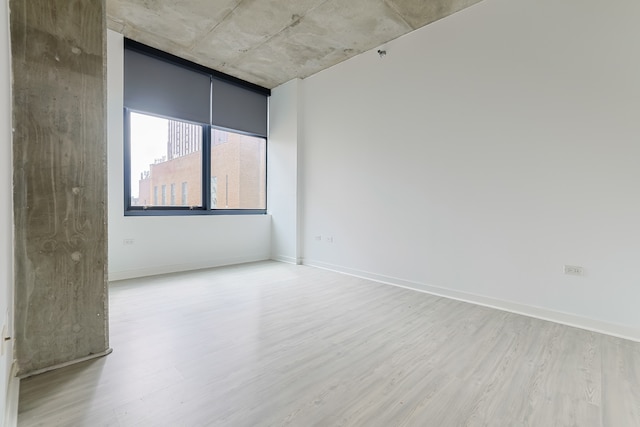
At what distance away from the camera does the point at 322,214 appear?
4.98m

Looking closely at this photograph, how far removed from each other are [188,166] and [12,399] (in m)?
3.79

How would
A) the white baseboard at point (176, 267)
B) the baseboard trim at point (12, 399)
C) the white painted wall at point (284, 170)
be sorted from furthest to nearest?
1. the white painted wall at point (284, 170)
2. the white baseboard at point (176, 267)
3. the baseboard trim at point (12, 399)

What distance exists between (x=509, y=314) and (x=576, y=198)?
1.28 meters

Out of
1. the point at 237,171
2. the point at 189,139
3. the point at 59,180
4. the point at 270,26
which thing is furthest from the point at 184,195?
the point at 59,180

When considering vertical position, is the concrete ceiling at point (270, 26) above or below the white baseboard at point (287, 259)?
above

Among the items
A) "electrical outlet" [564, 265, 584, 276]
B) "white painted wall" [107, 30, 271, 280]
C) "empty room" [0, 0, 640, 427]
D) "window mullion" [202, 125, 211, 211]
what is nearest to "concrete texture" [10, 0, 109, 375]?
"empty room" [0, 0, 640, 427]

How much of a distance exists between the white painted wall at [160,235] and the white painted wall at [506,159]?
2.08 m

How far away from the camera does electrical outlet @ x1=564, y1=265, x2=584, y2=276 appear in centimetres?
264

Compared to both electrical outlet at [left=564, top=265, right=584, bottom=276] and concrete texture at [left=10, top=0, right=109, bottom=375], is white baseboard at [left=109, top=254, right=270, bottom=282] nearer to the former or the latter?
concrete texture at [left=10, top=0, right=109, bottom=375]

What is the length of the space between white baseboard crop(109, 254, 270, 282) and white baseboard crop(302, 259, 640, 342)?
2.27m

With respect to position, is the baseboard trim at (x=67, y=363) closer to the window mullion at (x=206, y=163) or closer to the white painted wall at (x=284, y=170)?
the window mullion at (x=206, y=163)

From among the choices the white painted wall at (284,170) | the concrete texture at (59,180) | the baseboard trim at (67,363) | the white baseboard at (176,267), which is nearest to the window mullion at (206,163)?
the white baseboard at (176,267)

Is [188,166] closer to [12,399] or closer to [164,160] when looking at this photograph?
[164,160]

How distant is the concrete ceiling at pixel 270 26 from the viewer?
3297 mm
